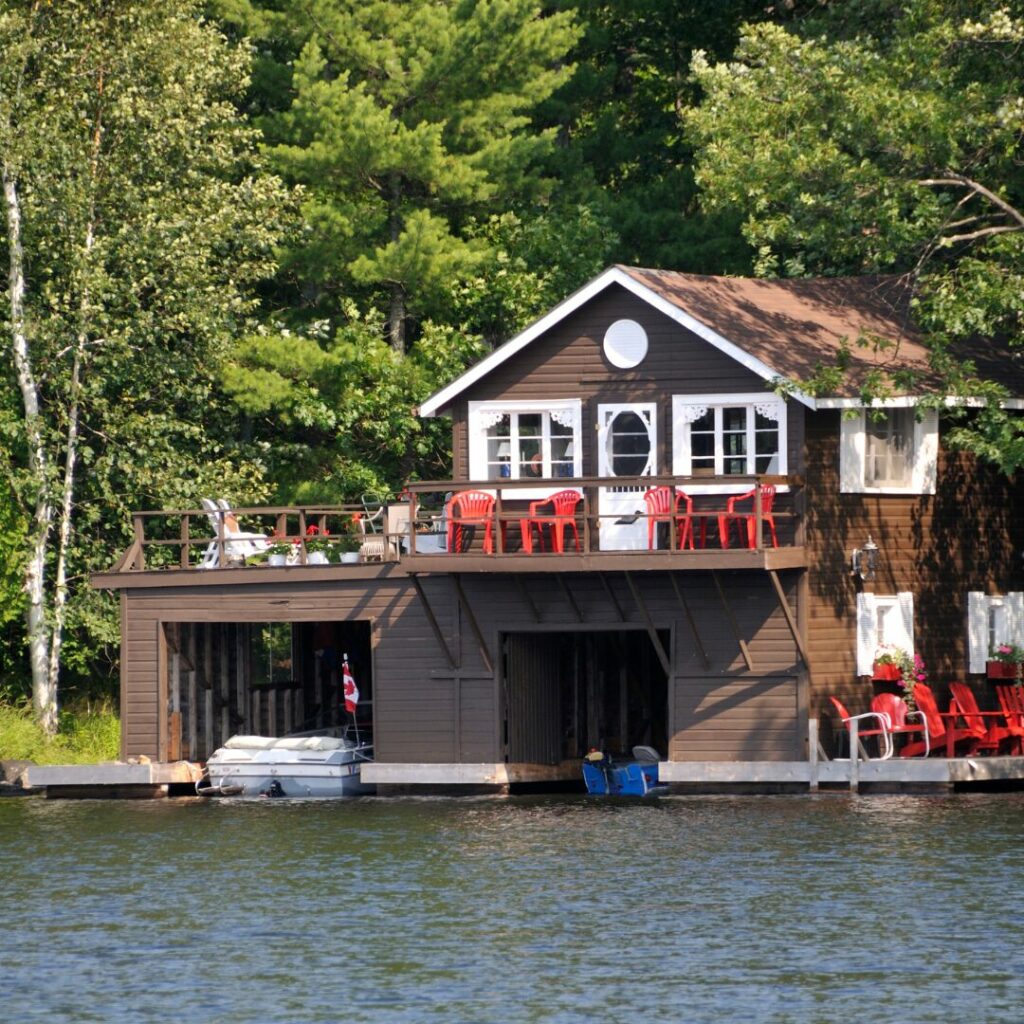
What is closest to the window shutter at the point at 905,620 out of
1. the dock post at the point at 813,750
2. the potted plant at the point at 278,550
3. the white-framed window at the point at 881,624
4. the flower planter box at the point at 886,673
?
the white-framed window at the point at 881,624

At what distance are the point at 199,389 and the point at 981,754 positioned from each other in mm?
16430

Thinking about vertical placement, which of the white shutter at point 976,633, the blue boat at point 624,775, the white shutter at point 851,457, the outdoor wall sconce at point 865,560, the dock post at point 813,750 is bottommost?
the blue boat at point 624,775

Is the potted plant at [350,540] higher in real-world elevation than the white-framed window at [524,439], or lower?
lower

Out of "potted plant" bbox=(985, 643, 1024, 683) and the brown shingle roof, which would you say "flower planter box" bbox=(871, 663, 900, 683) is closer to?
"potted plant" bbox=(985, 643, 1024, 683)

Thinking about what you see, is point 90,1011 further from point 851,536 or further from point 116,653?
point 116,653

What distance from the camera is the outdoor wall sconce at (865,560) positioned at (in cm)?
4034

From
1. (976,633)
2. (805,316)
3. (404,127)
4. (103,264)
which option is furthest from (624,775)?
(404,127)

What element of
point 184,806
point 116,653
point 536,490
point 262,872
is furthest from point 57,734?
point 262,872

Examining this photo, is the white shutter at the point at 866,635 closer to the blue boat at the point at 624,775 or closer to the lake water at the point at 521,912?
the lake water at the point at 521,912

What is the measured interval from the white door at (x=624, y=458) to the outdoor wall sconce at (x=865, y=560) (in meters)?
3.30

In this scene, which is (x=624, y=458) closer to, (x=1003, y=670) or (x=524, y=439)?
(x=524, y=439)

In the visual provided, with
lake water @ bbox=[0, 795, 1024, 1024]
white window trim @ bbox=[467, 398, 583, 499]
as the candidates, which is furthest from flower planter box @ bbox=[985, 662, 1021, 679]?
white window trim @ bbox=[467, 398, 583, 499]

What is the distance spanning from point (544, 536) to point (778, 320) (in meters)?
5.26

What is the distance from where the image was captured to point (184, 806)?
41562 mm
